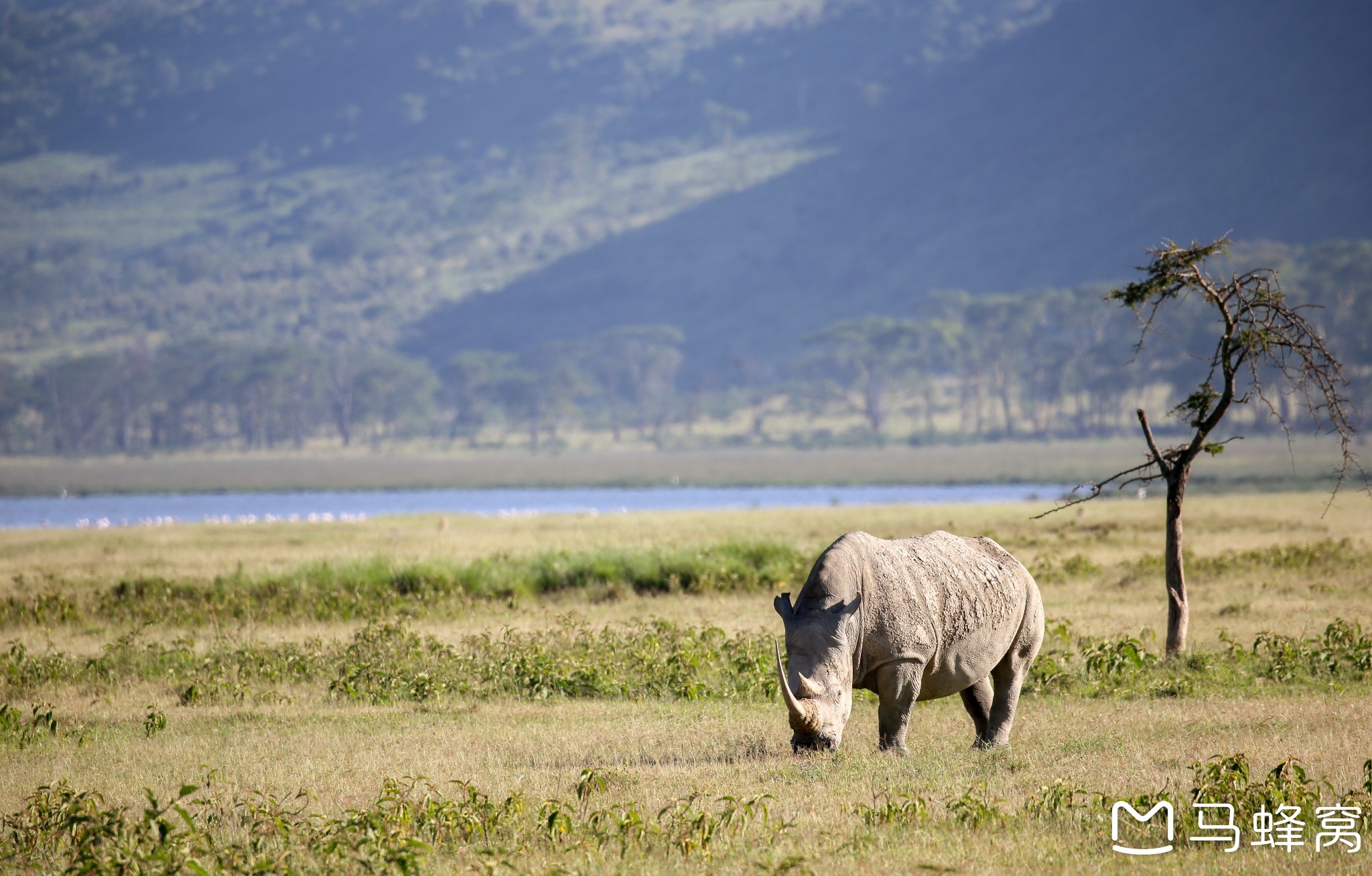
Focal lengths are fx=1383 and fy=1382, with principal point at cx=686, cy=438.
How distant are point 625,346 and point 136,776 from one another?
150 metres

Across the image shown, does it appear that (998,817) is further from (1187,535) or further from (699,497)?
(699,497)

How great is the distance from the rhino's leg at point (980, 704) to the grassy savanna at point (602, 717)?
397 mm

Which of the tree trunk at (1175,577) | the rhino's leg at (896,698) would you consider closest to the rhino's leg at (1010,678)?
the rhino's leg at (896,698)

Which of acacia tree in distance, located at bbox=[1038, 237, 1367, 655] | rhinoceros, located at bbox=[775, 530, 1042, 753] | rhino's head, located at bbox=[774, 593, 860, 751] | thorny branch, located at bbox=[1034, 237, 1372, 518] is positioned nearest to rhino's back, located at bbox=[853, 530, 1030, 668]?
rhinoceros, located at bbox=[775, 530, 1042, 753]

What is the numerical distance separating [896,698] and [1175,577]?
21.1ft

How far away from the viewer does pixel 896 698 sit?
38.1ft

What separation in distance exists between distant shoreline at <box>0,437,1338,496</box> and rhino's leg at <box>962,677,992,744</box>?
47.0 m

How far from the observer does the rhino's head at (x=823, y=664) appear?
429 inches

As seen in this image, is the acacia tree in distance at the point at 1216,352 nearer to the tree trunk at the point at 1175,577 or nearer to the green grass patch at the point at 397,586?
the tree trunk at the point at 1175,577

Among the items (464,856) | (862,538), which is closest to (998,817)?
(862,538)

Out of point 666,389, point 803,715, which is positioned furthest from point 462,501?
point 666,389

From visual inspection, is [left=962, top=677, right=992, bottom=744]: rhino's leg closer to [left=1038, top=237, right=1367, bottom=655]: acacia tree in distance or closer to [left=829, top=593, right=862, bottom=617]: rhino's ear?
[left=829, top=593, right=862, bottom=617]: rhino's ear

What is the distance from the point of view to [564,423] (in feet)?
483

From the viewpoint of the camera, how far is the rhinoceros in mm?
11094
